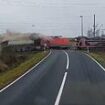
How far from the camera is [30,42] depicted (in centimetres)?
8019

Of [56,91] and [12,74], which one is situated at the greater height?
[56,91]

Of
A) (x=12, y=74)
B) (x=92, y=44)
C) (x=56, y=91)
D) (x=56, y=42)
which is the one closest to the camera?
(x=56, y=91)

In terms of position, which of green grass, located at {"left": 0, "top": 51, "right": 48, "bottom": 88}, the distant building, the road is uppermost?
the road

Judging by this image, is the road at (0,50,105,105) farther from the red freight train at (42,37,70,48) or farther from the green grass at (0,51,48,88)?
the red freight train at (42,37,70,48)

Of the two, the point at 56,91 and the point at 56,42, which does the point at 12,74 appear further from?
the point at 56,42

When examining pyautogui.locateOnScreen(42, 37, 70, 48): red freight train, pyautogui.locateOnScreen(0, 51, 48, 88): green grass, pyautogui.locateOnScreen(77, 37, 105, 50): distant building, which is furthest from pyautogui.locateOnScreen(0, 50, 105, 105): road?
pyautogui.locateOnScreen(42, 37, 70, 48): red freight train

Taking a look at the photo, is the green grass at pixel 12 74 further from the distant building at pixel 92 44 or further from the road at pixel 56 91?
the distant building at pixel 92 44

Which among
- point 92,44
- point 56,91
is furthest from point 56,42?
point 56,91

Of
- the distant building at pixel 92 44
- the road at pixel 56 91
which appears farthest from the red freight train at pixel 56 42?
the road at pixel 56 91

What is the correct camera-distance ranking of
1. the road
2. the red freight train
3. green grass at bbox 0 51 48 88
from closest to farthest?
the road, green grass at bbox 0 51 48 88, the red freight train

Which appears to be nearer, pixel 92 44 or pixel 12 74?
pixel 12 74

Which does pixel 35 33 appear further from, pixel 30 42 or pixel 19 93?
pixel 19 93

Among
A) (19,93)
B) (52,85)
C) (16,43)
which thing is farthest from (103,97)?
(16,43)

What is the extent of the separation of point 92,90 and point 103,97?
267cm
